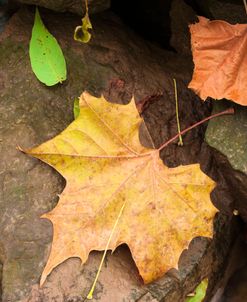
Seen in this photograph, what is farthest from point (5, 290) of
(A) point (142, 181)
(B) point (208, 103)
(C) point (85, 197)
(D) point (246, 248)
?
(D) point (246, 248)

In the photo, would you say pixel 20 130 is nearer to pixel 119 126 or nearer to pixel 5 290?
pixel 119 126

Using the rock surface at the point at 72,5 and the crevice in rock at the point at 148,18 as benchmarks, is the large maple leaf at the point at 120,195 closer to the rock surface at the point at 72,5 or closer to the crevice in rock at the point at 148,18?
the rock surface at the point at 72,5

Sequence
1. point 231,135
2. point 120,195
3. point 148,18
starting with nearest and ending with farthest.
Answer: point 120,195, point 231,135, point 148,18

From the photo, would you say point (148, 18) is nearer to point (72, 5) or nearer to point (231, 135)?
point (72, 5)

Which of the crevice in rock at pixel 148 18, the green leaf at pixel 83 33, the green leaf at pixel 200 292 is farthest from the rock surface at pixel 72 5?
the green leaf at pixel 200 292

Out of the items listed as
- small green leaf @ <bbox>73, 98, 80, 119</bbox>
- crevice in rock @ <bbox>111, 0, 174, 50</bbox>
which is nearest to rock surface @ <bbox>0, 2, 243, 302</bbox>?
small green leaf @ <bbox>73, 98, 80, 119</bbox>

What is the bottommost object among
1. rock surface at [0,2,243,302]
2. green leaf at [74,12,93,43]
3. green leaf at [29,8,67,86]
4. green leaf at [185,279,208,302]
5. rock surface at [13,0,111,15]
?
green leaf at [185,279,208,302]

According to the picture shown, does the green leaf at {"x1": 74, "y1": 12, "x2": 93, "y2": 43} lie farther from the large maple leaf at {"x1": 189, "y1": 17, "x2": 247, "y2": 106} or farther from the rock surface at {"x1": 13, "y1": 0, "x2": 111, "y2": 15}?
the large maple leaf at {"x1": 189, "y1": 17, "x2": 247, "y2": 106}

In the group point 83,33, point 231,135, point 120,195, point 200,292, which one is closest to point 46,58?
point 83,33
